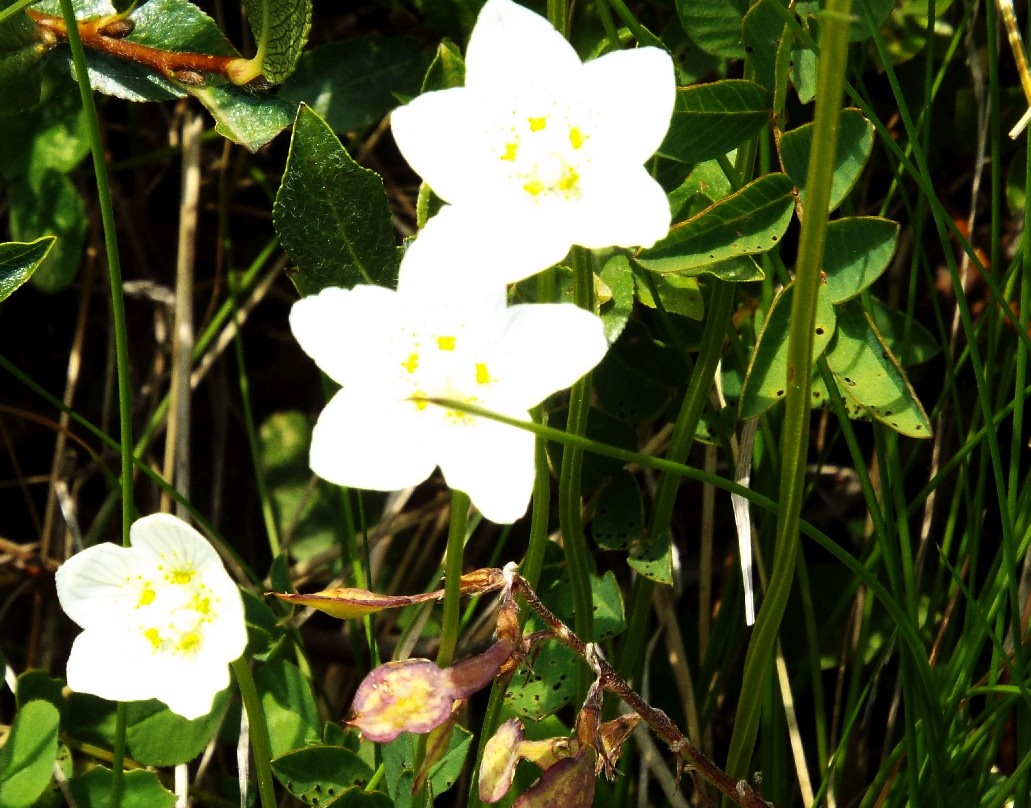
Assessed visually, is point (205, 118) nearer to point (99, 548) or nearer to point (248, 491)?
point (248, 491)

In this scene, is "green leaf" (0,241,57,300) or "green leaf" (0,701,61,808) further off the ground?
"green leaf" (0,241,57,300)

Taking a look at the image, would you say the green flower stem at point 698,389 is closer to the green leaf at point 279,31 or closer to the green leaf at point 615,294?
the green leaf at point 615,294

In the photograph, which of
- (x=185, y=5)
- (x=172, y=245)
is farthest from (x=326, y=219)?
(x=172, y=245)

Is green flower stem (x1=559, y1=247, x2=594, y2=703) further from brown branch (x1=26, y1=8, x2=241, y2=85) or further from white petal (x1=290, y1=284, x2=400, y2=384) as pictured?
brown branch (x1=26, y1=8, x2=241, y2=85)

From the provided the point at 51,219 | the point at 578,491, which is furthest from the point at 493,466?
the point at 51,219

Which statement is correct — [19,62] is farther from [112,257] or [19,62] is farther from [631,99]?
A: [631,99]

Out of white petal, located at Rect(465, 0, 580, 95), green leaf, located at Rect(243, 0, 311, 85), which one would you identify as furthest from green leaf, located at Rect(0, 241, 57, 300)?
white petal, located at Rect(465, 0, 580, 95)
